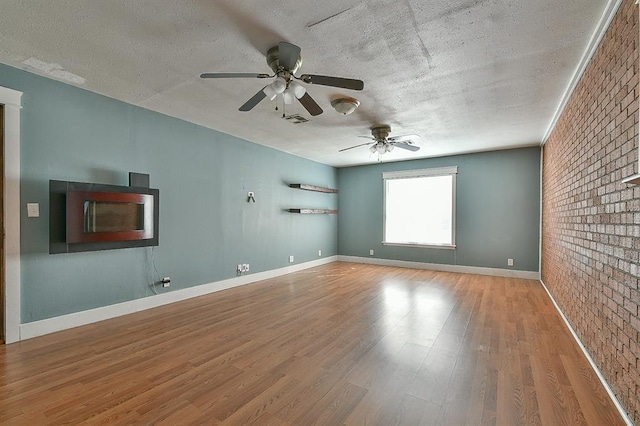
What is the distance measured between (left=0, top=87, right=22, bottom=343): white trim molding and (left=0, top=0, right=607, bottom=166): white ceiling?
1.39 ft

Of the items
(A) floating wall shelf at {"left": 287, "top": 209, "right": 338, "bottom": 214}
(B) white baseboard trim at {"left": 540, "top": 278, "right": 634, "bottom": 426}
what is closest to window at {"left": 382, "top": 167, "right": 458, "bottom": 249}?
(A) floating wall shelf at {"left": 287, "top": 209, "right": 338, "bottom": 214}

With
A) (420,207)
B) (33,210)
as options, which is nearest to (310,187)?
(420,207)

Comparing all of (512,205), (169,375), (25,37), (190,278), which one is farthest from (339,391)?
(512,205)

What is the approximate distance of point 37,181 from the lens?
2980 mm

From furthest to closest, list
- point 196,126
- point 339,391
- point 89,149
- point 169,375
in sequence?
point 196,126 < point 89,149 < point 169,375 < point 339,391

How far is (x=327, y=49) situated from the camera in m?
2.46

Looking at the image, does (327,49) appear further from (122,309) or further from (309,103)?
(122,309)

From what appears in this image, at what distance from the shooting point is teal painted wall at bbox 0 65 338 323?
2973mm

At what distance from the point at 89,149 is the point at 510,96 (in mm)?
4958

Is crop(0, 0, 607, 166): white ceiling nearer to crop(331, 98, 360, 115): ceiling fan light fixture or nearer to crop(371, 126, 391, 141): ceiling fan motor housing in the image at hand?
crop(331, 98, 360, 115): ceiling fan light fixture

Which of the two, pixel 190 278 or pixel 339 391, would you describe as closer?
pixel 339 391

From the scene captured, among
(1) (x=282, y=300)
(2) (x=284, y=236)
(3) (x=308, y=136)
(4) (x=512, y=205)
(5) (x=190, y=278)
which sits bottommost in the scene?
(1) (x=282, y=300)

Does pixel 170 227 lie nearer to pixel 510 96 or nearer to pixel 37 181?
pixel 37 181

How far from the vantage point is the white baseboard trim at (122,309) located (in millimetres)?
2945
